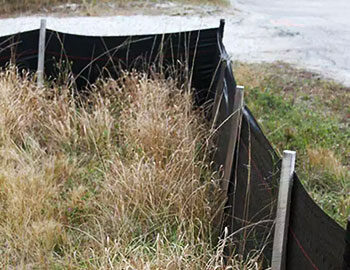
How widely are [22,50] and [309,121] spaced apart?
291 cm

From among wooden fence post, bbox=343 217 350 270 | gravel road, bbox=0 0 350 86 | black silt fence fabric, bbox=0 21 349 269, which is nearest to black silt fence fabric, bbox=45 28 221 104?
black silt fence fabric, bbox=0 21 349 269

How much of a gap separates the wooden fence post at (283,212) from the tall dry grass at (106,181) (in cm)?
25

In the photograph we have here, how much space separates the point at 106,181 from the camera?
4.21 m

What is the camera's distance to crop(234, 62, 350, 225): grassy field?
485 centimetres

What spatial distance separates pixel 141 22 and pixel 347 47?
151 inches

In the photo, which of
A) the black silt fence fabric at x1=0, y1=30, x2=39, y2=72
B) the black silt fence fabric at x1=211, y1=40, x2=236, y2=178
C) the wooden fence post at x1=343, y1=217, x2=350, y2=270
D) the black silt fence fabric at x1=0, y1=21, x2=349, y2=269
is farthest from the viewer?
the black silt fence fabric at x1=0, y1=30, x2=39, y2=72

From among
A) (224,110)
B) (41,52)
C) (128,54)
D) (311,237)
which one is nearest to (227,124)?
(224,110)

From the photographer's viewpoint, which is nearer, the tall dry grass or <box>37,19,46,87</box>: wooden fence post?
the tall dry grass

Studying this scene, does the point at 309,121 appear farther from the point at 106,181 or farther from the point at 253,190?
the point at 253,190

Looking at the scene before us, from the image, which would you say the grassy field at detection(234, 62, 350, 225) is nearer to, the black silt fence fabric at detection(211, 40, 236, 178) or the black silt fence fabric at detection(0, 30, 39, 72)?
the black silt fence fabric at detection(211, 40, 236, 178)

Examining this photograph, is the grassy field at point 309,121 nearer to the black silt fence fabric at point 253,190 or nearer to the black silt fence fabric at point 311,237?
the black silt fence fabric at point 253,190

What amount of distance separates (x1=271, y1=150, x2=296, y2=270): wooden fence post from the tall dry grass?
251 millimetres

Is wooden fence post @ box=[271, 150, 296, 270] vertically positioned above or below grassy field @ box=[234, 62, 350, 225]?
above

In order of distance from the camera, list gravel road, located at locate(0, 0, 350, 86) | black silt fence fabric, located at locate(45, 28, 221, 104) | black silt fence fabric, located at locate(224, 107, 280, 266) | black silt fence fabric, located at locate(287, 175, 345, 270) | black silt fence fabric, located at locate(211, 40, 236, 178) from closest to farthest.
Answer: black silt fence fabric, located at locate(287, 175, 345, 270) < black silt fence fabric, located at locate(224, 107, 280, 266) < black silt fence fabric, located at locate(211, 40, 236, 178) < black silt fence fabric, located at locate(45, 28, 221, 104) < gravel road, located at locate(0, 0, 350, 86)
